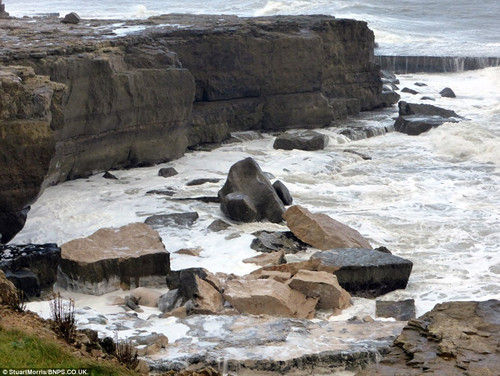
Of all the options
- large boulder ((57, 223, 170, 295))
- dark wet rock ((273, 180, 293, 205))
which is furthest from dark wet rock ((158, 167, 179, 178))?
large boulder ((57, 223, 170, 295))

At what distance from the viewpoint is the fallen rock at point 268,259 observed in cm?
1105

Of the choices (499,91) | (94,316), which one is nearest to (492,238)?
(94,316)

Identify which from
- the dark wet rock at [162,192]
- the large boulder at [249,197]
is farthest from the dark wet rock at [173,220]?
the dark wet rock at [162,192]

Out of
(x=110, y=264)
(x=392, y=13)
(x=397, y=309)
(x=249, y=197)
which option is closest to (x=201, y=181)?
(x=249, y=197)

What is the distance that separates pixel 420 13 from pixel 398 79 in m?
19.1

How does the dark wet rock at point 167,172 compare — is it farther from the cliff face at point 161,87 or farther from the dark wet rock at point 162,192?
the dark wet rock at point 162,192

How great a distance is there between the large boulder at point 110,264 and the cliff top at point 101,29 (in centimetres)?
476

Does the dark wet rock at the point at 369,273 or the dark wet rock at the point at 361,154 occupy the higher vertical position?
the dark wet rock at the point at 369,273

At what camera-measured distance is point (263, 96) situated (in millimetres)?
20484

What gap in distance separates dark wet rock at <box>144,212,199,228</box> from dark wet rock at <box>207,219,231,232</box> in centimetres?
33

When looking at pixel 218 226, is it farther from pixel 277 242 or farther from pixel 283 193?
pixel 283 193

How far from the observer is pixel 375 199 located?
14.8m

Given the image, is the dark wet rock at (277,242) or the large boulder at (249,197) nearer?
the dark wet rock at (277,242)

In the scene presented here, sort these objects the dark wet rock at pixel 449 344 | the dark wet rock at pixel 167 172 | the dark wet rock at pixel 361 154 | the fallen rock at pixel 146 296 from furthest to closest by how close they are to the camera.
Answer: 1. the dark wet rock at pixel 361 154
2. the dark wet rock at pixel 167 172
3. the fallen rock at pixel 146 296
4. the dark wet rock at pixel 449 344
